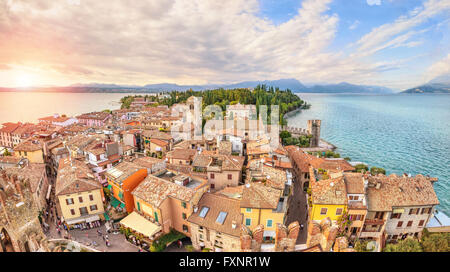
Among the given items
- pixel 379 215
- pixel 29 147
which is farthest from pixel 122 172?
pixel 379 215

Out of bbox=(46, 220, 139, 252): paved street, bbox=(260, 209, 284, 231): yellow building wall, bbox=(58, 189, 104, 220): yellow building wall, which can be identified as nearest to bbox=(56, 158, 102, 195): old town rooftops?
bbox=(58, 189, 104, 220): yellow building wall

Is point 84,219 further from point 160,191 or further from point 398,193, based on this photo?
point 398,193

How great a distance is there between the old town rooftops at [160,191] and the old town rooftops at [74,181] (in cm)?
468

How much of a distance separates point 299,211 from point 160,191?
1417cm

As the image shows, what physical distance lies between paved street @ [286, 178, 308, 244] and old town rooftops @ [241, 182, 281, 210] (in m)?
4.95

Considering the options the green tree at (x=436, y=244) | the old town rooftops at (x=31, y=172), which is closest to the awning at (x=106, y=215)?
the old town rooftops at (x=31, y=172)

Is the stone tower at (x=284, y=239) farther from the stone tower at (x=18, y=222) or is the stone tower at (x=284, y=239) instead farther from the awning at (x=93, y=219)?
the awning at (x=93, y=219)

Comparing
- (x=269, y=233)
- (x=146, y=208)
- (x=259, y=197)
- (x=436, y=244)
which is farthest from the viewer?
(x=146, y=208)

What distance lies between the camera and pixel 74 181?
18.9 metres

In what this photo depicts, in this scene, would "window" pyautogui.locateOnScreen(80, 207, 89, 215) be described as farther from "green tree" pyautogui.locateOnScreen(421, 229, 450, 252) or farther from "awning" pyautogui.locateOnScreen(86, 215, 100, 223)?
"green tree" pyautogui.locateOnScreen(421, 229, 450, 252)

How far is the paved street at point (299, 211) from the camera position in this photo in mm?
18859

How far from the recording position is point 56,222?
1936 centimetres

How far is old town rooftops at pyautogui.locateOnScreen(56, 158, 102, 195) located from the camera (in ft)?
60.7
